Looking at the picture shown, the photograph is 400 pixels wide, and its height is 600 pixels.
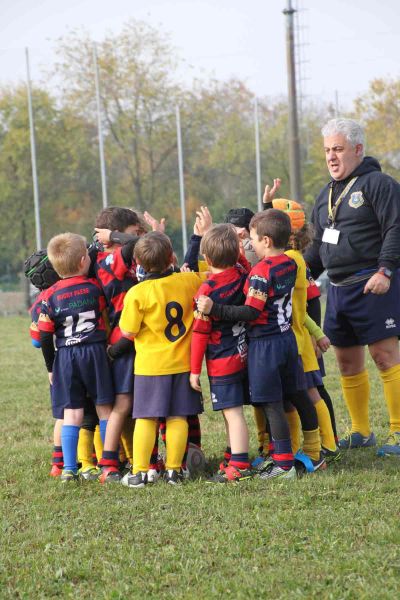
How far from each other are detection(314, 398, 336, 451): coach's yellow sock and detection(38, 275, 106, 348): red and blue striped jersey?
146cm

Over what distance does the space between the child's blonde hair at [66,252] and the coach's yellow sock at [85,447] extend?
3.86 feet

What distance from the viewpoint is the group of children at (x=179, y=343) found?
5211 mm

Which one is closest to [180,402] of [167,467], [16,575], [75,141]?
[167,467]

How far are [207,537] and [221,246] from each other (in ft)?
5.85

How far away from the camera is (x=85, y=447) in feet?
19.4

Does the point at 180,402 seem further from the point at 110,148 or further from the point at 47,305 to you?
the point at 110,148

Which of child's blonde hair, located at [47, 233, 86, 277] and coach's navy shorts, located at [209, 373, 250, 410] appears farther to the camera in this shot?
child's blonde hair, located at [47, 233, 86, 277]

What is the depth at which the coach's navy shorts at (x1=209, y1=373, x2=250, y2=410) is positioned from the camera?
209 inches

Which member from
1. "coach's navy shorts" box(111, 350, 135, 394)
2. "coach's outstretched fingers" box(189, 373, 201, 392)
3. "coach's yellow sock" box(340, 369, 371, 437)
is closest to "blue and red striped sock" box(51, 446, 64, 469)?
"coach's navy shorts" box(111, 350, 135, 394)

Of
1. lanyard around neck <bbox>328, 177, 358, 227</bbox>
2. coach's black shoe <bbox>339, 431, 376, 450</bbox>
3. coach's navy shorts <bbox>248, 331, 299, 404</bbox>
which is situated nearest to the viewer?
coach's navy shorts <bbox>248, 331, 299, 404</bbox>

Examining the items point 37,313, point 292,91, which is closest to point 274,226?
point 37,313

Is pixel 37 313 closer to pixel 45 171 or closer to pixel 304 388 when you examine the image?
pixel 304 388

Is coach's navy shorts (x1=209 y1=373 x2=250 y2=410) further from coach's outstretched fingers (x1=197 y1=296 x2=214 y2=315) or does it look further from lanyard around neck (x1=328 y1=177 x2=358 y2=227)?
lanyard around neck (x1=328 y1=177 x2=358 y2=227)

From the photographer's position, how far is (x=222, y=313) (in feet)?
16.7
